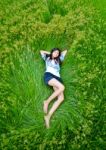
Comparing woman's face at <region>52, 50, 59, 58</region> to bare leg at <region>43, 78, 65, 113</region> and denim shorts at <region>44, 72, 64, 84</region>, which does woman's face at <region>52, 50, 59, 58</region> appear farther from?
bare leg at <region>43, 78, 65, 113</region>

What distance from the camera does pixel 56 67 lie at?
8.98 m

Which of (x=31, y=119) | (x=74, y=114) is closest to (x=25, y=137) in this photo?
(x=31, y=119)

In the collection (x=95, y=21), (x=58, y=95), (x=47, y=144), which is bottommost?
(x=47, y=144)

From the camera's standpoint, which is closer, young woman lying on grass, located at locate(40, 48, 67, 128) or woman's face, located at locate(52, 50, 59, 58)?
young woman lying on grass, located at locate(40, 48, 67, 128)

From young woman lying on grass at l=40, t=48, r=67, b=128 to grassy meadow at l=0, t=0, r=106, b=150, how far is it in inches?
3.5

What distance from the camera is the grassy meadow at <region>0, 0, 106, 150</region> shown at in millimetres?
8094

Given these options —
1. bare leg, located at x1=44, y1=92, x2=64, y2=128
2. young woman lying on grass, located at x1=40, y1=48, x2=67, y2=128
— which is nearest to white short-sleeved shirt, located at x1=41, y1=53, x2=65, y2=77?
young woman lying on grass, located at x1=40, y1=48, x2=67, y2=128

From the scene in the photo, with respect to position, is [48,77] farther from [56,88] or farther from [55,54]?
[55,54]

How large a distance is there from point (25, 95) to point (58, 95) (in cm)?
57

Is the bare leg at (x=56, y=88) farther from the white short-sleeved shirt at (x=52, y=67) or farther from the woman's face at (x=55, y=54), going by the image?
the woman's face at (x=55, y=54)

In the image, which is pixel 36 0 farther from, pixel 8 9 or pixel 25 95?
pixel 25 95

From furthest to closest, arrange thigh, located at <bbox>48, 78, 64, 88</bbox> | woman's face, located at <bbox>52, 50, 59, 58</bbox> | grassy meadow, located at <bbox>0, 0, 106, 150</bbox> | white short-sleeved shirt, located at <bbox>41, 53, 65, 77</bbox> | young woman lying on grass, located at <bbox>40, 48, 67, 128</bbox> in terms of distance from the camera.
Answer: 1. woman's face, located at <bbox>52, 50, 59, 58</bbox>
2. white short-sleeved shirt, located at <bbox>41, 53, 65, 77</bbox>
3. thigh, located at <bbox>48, 78, 64, 88</bbox>
4. young woman lying on grass, located at <bbox>40, 48, 67, 128</bbox>
5. grassy meadow, located at <bbox>0, 0, 106, 150</bbox>

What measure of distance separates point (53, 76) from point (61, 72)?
251mm

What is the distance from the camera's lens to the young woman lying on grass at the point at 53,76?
844 centimetres
